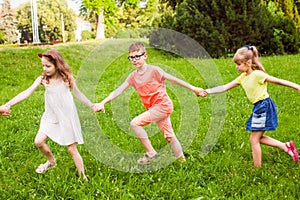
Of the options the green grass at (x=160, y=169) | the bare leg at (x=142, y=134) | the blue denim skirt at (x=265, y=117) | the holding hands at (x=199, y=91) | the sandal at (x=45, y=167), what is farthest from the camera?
the holding hands at (x=199, y=91)

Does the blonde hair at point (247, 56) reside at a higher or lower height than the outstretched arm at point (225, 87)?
higher

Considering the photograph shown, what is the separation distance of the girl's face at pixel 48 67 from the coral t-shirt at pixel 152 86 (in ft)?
3.48

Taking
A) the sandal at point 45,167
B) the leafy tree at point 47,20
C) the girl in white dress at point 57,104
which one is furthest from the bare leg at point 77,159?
the leafy tree at point 47,20

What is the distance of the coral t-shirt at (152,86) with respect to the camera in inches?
186

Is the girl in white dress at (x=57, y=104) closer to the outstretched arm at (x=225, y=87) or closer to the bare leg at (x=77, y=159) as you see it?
the bare leg at (x=77, y=159)

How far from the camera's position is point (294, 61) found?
12.9 meters

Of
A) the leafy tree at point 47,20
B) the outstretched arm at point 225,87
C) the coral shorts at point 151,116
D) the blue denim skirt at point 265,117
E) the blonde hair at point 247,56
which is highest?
the blonde hair at point 247,56

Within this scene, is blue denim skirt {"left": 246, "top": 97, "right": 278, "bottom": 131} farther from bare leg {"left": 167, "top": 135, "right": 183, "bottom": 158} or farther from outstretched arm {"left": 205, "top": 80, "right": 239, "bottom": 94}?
bare leg {"left": 167, "top": 135, "right": 183, "bottom": 158}

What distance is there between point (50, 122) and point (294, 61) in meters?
10.7

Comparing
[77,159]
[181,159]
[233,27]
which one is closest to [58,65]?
[77,159]

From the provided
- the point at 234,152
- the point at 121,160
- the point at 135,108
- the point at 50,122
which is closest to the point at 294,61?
the point at 135,108

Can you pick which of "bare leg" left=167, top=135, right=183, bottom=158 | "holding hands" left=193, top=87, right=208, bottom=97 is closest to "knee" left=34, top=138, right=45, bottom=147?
"bare leg" left=167, top=135, right=183, bottom=158

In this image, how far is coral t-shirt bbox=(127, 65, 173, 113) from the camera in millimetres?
4727

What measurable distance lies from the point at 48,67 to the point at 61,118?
616 mm
